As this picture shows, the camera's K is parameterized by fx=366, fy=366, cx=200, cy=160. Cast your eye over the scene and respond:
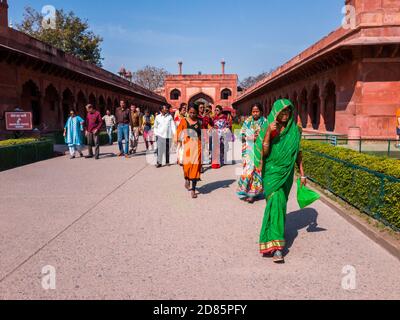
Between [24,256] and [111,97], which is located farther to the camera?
[111,97]

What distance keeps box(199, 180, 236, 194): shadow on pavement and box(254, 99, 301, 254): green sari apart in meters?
2.89

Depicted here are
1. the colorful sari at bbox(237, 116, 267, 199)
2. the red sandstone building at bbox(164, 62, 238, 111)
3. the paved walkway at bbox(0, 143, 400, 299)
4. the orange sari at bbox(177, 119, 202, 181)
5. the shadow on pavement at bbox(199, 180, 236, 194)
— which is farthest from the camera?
the red sandstone building at bbox(164, 62, 238, 111)

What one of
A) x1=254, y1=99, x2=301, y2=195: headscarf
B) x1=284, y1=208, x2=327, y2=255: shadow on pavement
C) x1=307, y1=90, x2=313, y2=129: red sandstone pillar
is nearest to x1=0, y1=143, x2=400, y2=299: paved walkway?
x1=284, y1=208, x2=327, y2=255: shadow on pavement

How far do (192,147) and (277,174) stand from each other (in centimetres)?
265

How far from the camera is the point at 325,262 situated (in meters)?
3.15

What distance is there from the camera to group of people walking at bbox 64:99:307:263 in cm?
326

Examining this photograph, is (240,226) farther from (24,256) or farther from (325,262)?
(24,256)

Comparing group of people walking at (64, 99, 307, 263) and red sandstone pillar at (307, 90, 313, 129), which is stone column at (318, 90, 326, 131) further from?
group of people walking at (64, 99, 307, 263)

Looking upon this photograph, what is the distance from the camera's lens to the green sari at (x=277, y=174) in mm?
3225

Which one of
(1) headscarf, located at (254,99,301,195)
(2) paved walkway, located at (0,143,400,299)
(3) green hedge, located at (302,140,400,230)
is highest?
(1) headscarf, located at (254,99,301,195)

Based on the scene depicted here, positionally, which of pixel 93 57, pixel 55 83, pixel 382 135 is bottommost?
pixel 382 135

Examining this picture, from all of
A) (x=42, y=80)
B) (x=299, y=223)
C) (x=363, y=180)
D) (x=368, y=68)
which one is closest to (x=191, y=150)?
(x=299, y=223)

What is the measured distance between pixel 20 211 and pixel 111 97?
25.9 meters
